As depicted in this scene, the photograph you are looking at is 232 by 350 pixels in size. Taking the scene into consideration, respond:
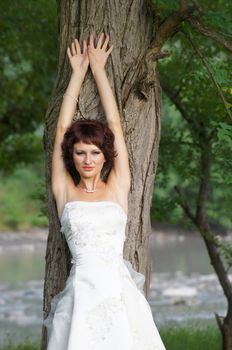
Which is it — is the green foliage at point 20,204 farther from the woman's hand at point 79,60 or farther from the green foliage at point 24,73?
the woman's hand at point 79,60

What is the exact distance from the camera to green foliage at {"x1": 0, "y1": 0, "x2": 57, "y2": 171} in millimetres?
8695

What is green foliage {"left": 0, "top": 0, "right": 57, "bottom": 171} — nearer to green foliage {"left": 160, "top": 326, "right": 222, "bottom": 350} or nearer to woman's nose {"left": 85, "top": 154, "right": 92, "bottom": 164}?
green foliage {"left": 160, "top": 326, "right": 222, "bottom": 350}

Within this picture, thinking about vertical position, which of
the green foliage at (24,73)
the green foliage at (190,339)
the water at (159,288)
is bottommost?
the water at (159,288)

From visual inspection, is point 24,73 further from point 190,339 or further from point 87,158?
point 87,158

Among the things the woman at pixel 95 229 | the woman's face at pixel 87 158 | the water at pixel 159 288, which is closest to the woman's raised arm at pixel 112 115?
the woman at pixel 95 229

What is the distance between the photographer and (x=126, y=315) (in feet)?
13.1

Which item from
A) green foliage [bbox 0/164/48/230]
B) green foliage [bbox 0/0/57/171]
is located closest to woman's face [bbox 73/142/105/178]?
green foliage [bbox 0/0/57/171]

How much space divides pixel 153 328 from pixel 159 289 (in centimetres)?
1216

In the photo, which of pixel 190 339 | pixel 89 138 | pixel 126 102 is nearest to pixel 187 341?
pixel 190 339

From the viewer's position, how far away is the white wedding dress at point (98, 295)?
3.91 m

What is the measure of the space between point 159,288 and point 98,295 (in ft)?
40.7

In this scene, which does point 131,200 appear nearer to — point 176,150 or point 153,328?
point 153,328

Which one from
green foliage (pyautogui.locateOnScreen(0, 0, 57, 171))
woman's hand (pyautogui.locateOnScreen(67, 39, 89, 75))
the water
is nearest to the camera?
woman's hand (pyautogui.locateOnScreen(67, 39, 89, 75))

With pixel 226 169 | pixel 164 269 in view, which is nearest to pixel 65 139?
pixel 226 169
